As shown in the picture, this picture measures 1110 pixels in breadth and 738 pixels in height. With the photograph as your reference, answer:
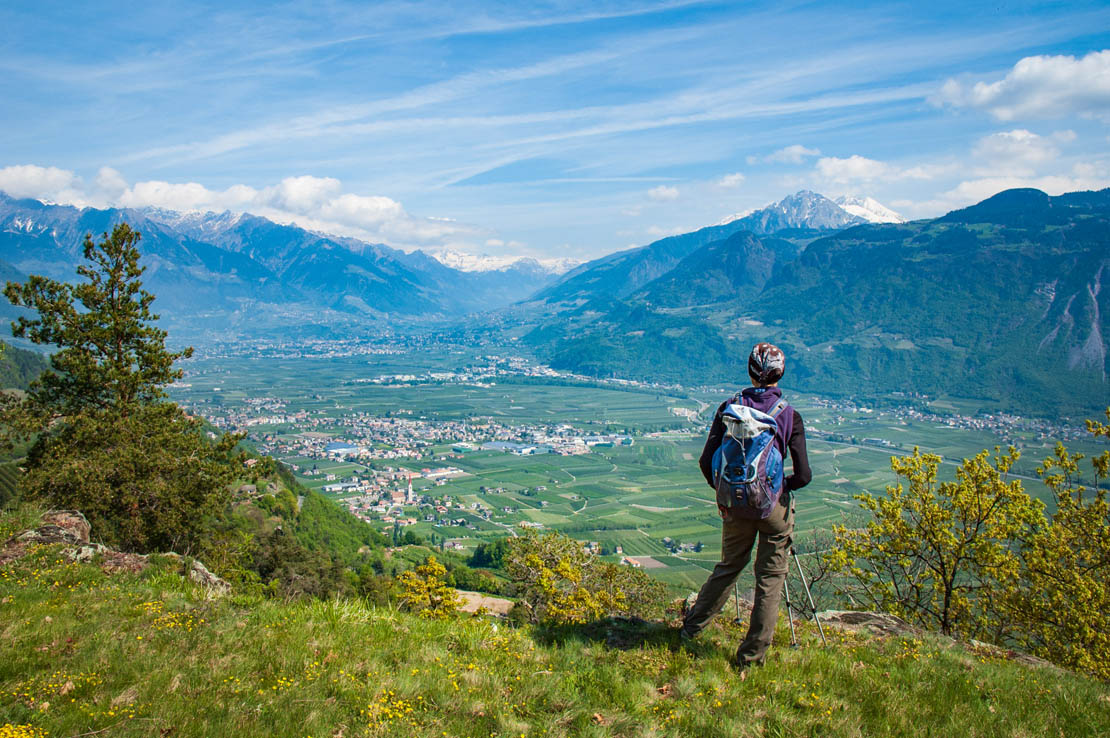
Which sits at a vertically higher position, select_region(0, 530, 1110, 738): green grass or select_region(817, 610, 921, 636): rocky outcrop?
select_region(0, 530, 1110, 738): green grass

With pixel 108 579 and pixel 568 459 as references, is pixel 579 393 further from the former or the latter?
pixel 108 579

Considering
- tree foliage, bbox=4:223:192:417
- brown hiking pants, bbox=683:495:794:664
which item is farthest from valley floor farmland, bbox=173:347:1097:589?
tree foliage, bbox=4:223:192:417

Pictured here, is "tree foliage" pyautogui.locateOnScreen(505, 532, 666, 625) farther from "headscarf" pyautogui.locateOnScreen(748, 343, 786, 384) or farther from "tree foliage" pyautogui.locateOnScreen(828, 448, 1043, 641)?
"headscarf" pyautogui.locateOnScreen(748, 343, 786, 384)

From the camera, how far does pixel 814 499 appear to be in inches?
2906

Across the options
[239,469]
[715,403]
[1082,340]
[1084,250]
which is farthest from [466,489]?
[1084,250]

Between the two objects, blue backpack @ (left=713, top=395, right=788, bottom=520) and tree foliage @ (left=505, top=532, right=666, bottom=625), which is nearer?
blue backpack @ (left=713, top=395, right=788, bottom=520)

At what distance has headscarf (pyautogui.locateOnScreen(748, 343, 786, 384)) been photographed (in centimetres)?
530

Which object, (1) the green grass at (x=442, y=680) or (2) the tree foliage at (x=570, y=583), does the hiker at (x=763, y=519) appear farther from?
(2) the tree foliage at (x=570, y=583)

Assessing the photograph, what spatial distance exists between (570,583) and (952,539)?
8.47 m

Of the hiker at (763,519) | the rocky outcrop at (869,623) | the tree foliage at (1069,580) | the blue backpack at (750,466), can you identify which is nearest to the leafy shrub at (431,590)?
the rocky outcrop at (869,623)

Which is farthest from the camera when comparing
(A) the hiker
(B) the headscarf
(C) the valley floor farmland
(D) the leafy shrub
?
(C) the valley floor farmland

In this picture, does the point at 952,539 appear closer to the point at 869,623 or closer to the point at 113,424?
the point at 869,623

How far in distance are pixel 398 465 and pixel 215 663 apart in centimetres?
9749

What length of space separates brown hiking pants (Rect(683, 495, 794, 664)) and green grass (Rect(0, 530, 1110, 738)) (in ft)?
0.93
